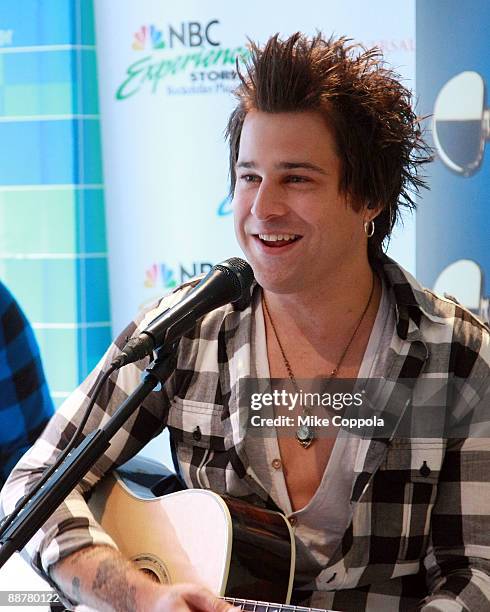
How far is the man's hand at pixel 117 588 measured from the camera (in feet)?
4.15

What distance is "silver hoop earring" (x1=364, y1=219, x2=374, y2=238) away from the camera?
5.15ft

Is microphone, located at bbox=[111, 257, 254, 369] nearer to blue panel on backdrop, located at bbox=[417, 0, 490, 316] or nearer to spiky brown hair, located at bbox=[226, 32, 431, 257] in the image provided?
spiky brown hair, located at bbox=[226, 32, 431, 257]

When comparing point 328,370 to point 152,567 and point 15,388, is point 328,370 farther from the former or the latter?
point 15,388

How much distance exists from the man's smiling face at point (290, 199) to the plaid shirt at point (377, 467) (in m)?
0.15

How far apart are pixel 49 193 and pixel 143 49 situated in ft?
1.68

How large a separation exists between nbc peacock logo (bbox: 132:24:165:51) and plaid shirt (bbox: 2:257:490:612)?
1299 millimetres

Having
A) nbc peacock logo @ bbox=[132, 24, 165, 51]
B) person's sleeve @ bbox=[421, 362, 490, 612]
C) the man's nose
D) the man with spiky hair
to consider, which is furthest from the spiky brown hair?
nbc peacock logo @ bbox=[132, 24, 165, 51]

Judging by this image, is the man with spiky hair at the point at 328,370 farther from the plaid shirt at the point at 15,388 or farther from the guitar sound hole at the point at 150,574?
the plaid shirt at the point at 15,388

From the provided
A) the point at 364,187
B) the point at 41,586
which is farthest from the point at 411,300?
the point at 41,586

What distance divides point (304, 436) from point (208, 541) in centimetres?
24

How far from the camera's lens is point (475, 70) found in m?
2.39

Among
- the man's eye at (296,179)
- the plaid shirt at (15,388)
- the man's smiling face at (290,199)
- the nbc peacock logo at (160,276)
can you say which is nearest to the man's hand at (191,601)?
the man's smiling face at (290,199)

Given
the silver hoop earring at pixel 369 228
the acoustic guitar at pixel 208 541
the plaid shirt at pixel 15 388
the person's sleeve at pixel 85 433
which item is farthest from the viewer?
the plaid shirt at pixel 15 388

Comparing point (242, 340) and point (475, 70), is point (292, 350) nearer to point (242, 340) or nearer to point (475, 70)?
point (242, 340)
